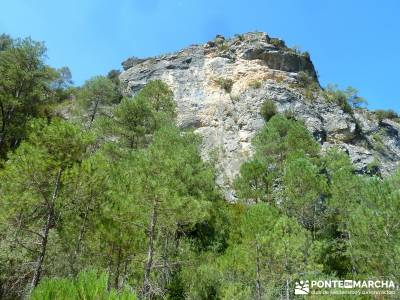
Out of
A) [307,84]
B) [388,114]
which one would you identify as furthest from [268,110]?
[388,114]

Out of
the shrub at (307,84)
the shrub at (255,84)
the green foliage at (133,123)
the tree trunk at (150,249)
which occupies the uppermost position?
the shrub at (307,84)

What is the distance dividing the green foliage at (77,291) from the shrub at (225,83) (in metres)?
40.7

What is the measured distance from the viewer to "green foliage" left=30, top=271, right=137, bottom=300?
16.7 feet

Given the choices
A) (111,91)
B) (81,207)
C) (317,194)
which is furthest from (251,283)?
(111,91)

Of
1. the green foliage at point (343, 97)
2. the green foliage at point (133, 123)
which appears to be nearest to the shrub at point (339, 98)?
the green foliage at point (343, 97)

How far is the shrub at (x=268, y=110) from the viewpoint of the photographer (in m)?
39.4

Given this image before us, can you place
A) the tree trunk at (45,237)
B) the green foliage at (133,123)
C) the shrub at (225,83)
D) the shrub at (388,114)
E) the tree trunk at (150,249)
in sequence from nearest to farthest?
the tree trunk at (45,237) → the tree trunk at (150,249) → the green foliage at (133,123) → the shrub at (225,83) → the shrub at (388,114)

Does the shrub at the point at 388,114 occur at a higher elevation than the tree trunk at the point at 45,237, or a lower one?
higher

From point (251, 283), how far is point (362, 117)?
41398mm

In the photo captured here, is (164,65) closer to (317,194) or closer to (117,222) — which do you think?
(317,194)

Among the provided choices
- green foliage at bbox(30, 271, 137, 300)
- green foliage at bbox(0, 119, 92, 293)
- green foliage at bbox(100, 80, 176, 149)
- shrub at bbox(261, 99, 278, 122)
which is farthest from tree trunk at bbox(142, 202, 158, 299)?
shrub at bbox(261, 99, 278, 122)

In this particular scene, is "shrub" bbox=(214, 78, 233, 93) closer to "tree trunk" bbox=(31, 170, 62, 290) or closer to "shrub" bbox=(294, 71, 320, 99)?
"shrub" bbox=(294, 71, 320, 99)

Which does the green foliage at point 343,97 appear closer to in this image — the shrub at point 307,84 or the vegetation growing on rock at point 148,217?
the shrub at point 307,84

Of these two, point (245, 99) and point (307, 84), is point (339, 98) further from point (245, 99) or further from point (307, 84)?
point (245, 99)
